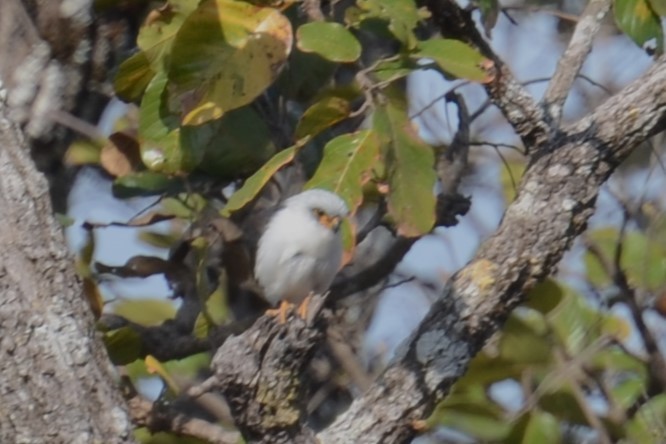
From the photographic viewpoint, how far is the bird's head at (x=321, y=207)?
9.65 ft

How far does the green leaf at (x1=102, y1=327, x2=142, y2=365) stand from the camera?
295 centimetres

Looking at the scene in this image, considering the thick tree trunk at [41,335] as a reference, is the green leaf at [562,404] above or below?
below

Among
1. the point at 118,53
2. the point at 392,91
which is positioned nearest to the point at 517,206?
the point at 392,91

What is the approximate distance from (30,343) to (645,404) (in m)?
1.57

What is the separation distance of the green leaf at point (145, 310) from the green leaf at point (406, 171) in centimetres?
142

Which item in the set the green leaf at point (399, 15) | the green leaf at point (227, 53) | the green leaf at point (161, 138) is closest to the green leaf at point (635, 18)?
the green leaf at point (399, 15)

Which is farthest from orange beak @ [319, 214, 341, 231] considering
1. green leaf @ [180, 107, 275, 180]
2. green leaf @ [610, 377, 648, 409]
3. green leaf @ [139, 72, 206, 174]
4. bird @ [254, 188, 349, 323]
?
green leaf @ [610, 377, 648, 409]

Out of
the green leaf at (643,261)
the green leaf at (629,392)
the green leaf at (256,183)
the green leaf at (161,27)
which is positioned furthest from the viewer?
the green leaf at (643,261)

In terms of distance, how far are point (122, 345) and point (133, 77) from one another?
0.58 meters

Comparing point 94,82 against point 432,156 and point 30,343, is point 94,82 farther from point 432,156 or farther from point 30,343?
point 30,343

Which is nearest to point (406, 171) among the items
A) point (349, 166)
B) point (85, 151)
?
point (349, 166)

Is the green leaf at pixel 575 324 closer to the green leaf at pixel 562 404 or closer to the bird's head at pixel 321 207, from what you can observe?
the green leaf at pixel 562 404

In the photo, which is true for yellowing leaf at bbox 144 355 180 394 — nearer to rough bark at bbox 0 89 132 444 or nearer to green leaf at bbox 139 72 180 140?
green leaf at bbox 139 72 180 140

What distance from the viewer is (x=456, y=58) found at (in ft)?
8.46
